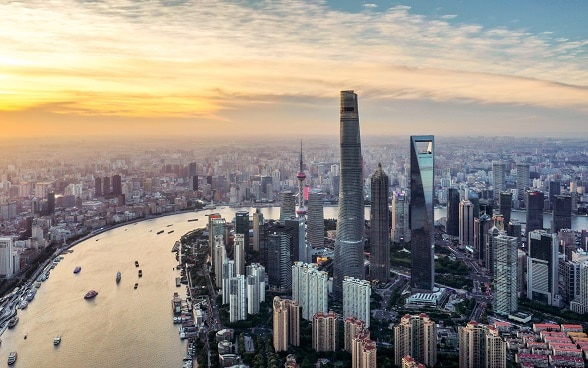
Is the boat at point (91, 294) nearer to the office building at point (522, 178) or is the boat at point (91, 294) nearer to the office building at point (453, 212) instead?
the office building at point (453, 212)

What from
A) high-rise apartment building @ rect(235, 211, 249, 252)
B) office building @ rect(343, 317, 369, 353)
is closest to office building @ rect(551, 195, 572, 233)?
high-rise apartment building @ rect(235, 211, 249, 252)

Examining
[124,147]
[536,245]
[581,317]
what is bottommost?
[581,317]

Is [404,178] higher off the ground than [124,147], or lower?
lower

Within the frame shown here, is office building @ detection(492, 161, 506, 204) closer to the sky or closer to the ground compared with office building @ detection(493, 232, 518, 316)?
closer to the sky

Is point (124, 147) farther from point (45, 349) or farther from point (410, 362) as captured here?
point (410, 362)

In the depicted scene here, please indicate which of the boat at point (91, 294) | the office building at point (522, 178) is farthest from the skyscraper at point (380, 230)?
the office building at point (522, 178)

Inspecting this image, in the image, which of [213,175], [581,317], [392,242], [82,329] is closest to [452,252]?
[392,242]

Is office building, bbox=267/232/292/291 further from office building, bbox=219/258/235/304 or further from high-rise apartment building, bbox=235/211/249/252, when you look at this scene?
high-rise apartment building, bbox=235/211/249/252
